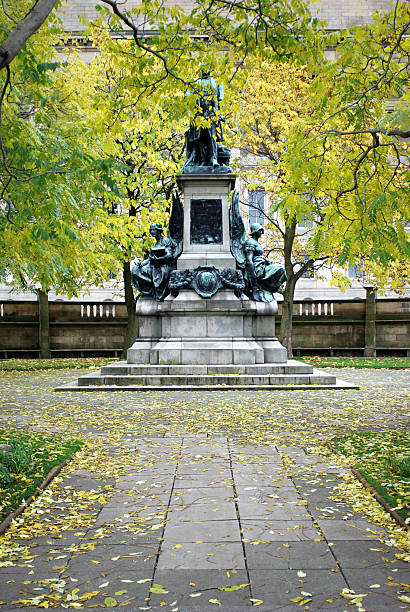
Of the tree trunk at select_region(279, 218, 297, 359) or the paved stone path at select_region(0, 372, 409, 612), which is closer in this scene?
the paved stone path at select_region(0, 372, 409, 612)

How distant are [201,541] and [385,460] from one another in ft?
9.01

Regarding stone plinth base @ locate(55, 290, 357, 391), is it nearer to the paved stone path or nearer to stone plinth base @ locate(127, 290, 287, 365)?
stone plinth base @ locate(127, 290, 287, 365)

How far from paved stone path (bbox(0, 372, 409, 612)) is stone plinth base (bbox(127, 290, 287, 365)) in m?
8.43

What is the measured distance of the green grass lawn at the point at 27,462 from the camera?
17.3 feet

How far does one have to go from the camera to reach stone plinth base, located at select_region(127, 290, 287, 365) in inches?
602

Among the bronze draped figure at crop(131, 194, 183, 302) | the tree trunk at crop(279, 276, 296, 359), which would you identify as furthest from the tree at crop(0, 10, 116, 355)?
the tree trunk at crop(279, 276, 296, 359)

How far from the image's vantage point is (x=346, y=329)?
27.0 m

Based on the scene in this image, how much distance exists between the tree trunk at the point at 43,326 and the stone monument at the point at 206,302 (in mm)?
9966

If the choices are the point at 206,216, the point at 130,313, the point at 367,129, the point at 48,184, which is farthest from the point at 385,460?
the point at 130,313

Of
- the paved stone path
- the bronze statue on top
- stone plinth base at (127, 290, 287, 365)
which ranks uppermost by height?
the bronze statue on top

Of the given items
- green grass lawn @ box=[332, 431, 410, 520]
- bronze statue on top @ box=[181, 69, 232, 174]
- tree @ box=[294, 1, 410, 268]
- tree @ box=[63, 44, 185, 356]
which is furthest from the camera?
tree @ box=[63, 44, 185, 356]

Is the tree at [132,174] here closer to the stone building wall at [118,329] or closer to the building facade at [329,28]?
the stone building wall at [118,329]

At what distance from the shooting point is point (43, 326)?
2595 cm

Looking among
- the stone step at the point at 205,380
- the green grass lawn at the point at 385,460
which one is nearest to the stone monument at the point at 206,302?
the stone step at the point at 205,380
